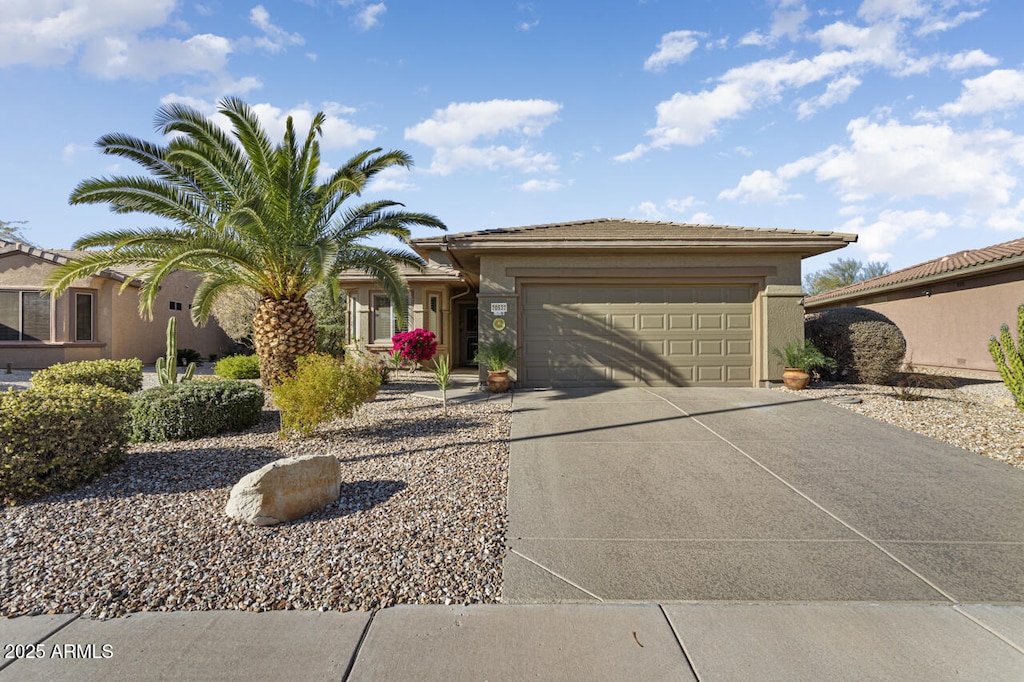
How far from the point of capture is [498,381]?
10.5 meters

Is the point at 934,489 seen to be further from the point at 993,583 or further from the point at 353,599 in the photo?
the point at 353,599

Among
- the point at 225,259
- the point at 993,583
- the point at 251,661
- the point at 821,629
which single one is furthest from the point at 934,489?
the point at 225,259

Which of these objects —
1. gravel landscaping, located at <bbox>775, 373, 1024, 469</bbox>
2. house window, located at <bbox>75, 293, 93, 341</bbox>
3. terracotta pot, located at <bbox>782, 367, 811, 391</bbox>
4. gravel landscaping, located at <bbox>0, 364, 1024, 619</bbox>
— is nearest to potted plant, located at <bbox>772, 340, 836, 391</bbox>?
terracotta pot, located at <bbox>782, 367, 811, 391</bbox>

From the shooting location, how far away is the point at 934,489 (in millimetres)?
5141

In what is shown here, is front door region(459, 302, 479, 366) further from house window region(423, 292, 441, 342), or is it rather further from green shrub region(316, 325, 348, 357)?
green shrub region(316, 325, 348, 357)

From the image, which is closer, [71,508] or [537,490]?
[71,508]

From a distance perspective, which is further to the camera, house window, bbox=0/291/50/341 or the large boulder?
house window, bbox=0/291/50/341

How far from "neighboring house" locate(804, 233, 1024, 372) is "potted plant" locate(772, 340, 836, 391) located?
6542 mm

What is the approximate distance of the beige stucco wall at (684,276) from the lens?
11047 mm

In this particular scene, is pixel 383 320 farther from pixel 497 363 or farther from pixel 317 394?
pixel 317 394

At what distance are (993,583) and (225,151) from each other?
11679 millimetres

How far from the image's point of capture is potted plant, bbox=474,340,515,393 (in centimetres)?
1055

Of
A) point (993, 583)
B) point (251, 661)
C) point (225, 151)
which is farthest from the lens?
point (225, 151)

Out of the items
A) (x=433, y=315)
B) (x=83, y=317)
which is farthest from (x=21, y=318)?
(x=433, y=315)
